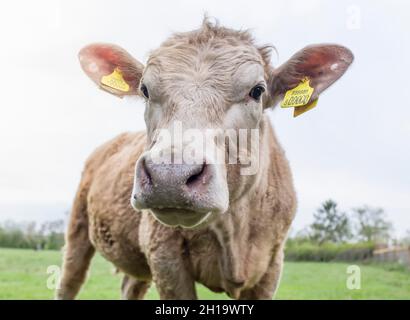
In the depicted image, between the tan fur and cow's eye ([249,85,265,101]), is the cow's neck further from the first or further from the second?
cow's eye ([249,85,265,101])

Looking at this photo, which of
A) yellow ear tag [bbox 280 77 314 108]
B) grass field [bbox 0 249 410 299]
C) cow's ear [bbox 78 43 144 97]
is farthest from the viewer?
grass field [bbox 0 249 410 299]

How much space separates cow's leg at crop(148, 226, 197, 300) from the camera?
464cm

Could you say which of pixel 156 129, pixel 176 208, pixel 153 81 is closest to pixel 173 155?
pixel 176 208

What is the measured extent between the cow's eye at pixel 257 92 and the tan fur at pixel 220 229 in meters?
0.24

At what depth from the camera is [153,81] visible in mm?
4066

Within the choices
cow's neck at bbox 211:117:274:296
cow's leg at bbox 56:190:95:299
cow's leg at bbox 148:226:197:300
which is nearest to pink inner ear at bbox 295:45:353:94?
cow's neck at bbox 211:117:274:296

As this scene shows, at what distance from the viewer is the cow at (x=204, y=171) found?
3.38 metres

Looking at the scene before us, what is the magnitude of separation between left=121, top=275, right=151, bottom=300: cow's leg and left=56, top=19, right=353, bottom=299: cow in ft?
5.64

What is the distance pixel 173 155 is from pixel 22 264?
14958 mm

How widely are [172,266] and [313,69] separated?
2049mm

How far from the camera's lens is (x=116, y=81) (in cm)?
494

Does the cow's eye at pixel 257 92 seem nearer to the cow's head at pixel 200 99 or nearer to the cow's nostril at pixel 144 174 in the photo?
the cow's head at pixel 200 99

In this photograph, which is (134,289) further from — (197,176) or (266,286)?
(197,176)
